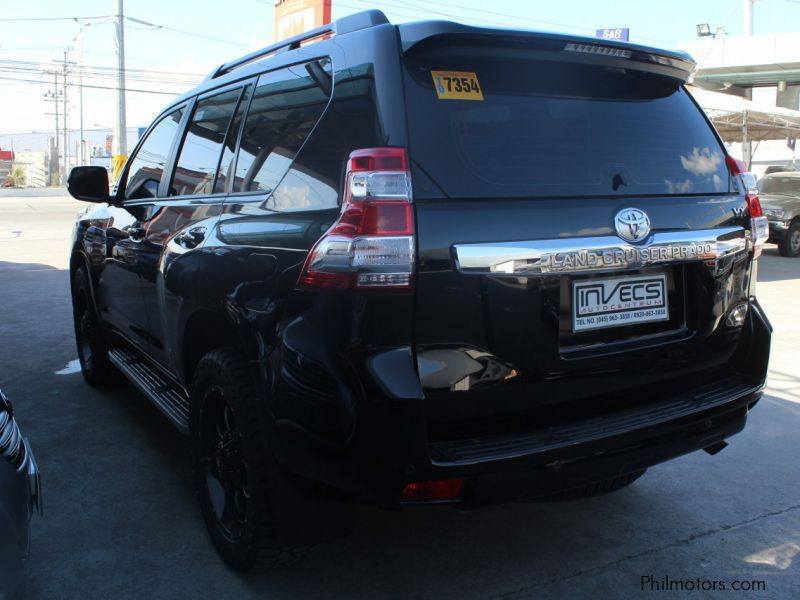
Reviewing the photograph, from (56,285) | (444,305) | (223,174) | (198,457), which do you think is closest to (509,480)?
(444,305)

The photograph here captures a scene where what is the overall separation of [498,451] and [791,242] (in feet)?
46.4

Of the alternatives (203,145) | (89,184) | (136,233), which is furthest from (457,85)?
(89,184)

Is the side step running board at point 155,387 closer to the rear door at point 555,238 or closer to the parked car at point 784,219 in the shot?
the rear door at point 555,238

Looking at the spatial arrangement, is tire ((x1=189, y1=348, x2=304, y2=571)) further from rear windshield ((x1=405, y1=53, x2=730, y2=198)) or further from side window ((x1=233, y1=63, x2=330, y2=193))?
rear windshield ((x1=405, y1=53, x2=730, y2=198))

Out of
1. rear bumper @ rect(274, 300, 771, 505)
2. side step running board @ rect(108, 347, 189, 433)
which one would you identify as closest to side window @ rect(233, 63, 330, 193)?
rear bumper @ rect(274, 300, 771, 505)

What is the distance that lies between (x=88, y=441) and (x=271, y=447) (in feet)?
7.17

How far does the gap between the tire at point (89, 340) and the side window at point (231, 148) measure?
2142 millimetres

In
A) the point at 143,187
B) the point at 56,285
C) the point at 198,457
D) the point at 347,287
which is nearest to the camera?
the point at 347,287

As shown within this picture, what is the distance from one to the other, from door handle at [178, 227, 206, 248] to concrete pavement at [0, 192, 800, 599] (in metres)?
1.16

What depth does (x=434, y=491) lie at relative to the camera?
2.10 metres

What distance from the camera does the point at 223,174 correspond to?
2.97m

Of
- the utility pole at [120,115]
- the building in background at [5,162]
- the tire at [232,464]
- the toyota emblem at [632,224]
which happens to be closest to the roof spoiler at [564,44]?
the toyota emblem at [632,224]

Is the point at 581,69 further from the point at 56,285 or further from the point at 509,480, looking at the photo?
the point at 56,285

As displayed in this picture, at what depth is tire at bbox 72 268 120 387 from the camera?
189 inches
